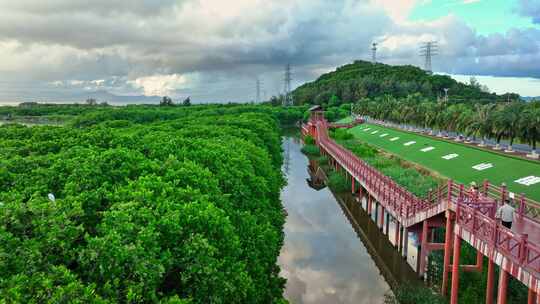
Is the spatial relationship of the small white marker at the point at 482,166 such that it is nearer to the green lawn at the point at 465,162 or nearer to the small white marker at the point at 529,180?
the green lawn at the point at 465,162

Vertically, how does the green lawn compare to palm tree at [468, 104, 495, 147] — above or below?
below

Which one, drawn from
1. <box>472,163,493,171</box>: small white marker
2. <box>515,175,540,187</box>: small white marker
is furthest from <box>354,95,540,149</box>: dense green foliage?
<box>515,175,540,187</box>: small white marker

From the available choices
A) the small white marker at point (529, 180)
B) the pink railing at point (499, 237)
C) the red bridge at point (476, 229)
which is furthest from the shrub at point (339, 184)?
the pink railing at point (499, 237)

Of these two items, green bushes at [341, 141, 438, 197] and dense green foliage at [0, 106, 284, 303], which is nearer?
dense green foliage at [0, 106, 284, 303]

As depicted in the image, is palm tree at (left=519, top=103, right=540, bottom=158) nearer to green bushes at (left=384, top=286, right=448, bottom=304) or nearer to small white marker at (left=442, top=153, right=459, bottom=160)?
small white marker at (left=442, top=153, right=459, bottom=160)

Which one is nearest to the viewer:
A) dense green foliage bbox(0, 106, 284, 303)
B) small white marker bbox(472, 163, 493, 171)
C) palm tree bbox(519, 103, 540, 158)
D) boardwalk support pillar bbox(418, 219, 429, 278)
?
dense green foliage bbox(0, 106, 284, 303)

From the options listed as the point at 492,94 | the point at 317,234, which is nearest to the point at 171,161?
the point at 317,234

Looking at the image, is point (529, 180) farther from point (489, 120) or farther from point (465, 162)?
point (489, 120)

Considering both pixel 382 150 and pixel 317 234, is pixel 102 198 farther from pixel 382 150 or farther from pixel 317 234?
pixel 382 150
